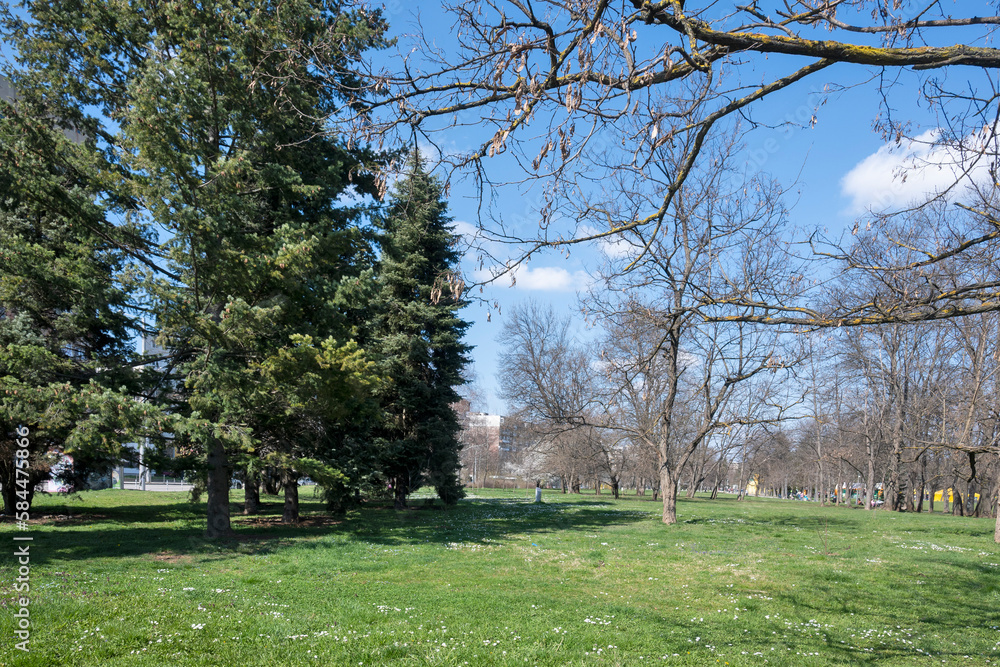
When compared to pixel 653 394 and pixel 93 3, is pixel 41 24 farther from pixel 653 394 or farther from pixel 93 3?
pixel 653 394

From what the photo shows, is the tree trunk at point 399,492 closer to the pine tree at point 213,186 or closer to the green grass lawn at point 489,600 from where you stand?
the green grass lawn at point 489,600

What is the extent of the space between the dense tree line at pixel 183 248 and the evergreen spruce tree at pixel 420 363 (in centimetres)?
734

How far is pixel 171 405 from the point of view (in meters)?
12.2

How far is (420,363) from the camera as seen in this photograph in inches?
918

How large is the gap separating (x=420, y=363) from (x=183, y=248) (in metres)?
13.5

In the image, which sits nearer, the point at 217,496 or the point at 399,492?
the point at 217,496

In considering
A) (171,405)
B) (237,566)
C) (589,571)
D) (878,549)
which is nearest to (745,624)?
(589,571)

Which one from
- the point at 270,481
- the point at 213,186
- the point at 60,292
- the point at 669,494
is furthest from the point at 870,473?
the point at 60,292

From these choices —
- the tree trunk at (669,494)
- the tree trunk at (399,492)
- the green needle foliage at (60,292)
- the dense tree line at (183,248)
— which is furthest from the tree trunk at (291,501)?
the tree trunk at (669,494)

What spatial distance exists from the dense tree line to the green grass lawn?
2.15 m

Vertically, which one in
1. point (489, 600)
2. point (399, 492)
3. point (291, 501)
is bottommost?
point (399, 492)

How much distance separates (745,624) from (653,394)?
1963 cm

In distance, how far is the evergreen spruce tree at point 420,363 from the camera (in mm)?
21781

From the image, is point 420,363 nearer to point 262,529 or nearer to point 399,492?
point 399,492
